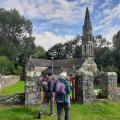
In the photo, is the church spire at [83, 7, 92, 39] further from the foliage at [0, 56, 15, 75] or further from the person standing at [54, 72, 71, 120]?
the person standing at [54, 72, 71, 120]

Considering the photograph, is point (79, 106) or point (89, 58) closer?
point (79, 106)

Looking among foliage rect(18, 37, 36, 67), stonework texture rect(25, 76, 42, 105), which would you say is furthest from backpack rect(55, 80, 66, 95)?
foliage rect(18, 37, 36, 67)

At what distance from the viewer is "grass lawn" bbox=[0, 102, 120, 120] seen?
1622 centimetres

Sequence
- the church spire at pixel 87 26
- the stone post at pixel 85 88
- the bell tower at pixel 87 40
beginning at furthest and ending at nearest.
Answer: the church spire at pixel 87 26 → the bell tower at pixel 87 40 → the stone post at pixel 85 88

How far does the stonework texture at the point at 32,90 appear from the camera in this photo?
738 inches

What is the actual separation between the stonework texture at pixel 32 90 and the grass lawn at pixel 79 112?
2.43 feet

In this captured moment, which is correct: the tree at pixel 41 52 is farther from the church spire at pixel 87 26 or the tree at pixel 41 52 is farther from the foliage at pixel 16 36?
the church spire at pixel 87 26

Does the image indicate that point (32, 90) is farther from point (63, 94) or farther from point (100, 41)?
point (100, 41)

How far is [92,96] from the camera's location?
2027 cm

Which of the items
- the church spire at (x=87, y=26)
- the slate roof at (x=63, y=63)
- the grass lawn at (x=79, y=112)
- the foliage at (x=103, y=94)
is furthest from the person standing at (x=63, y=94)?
the church spire at (x=87, y=26)

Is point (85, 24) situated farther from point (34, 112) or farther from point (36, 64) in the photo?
point (34, 112)

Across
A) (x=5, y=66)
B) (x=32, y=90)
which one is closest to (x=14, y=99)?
(x=32, y=90)

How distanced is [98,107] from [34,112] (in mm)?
4131

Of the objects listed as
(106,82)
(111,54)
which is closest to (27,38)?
(111,54)
